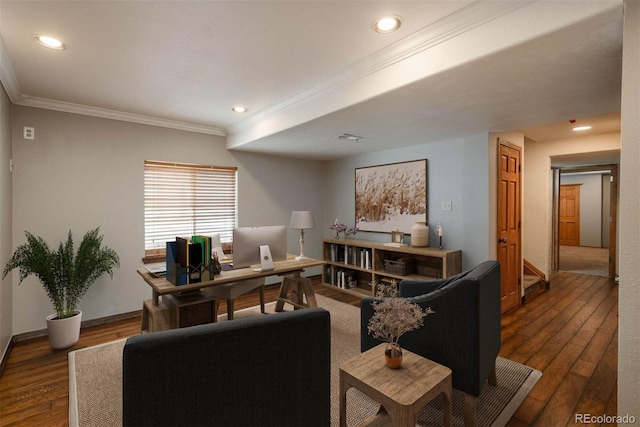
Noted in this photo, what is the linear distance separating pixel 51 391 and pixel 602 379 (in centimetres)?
411

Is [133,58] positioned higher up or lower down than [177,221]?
higher up

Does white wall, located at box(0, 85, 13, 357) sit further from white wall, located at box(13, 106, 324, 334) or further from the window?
the window

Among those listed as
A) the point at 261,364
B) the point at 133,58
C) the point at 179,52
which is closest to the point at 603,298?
the point at 261,364

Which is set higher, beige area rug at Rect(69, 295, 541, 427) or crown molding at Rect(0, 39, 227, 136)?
crown molding at Rect(0, 39, 227, 136)

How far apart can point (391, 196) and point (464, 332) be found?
2.95m

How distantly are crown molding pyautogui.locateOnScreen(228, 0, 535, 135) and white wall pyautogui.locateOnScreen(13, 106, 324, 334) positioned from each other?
83.4 inches

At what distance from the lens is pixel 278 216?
5078 mm

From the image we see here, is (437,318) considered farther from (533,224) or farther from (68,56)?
(533,224)

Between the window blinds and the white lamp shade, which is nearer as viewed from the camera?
the white lamp shade

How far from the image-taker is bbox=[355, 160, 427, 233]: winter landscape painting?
4180 mm

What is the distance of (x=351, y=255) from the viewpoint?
4707 millimetres

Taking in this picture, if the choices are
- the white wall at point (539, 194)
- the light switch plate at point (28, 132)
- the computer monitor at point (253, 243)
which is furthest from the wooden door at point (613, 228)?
the light switch plate at point (28, 132)

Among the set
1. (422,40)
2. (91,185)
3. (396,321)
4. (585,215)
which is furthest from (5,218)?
(585,215)

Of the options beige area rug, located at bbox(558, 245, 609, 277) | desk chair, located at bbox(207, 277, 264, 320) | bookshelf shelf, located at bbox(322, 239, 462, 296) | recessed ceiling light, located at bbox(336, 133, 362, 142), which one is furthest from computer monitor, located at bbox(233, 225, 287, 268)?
beige area rug, located at bbox(558, 245, 609, 277)
